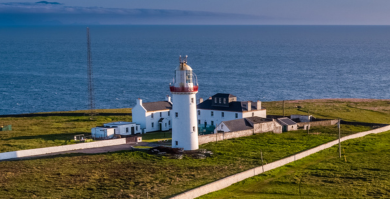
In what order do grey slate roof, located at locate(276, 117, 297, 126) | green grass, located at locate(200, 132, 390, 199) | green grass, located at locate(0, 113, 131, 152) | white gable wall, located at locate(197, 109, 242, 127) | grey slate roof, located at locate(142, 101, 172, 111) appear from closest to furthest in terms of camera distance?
green grass, located at locate(200, 132, 390, 199)
green grass, located at locate(0, 113, 131, 152)
grey slate roof, located at locate(142, 101, 172, 111)
white gable wall, located at locate(197, 109, 242, 127)
grey slate roof, located at locate(276, 117, 297, 126)

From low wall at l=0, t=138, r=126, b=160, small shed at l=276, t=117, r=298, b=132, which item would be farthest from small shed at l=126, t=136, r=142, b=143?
small shed at l=276, t=117, r=298, b=132

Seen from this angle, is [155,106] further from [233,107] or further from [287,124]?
[287,124]

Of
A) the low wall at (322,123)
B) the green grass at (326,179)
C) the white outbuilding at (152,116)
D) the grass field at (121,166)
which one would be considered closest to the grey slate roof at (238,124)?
the grass field at (121,166)

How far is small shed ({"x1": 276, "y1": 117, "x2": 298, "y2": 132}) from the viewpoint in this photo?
7262 centimetres

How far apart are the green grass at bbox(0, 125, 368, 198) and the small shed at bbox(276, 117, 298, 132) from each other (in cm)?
1158

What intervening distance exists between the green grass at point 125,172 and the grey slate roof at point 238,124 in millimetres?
5503

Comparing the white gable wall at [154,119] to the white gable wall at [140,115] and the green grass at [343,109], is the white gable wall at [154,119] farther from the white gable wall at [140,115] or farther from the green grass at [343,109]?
the green grass at [343,109]

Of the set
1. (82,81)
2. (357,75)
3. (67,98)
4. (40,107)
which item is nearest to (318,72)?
(357,75)

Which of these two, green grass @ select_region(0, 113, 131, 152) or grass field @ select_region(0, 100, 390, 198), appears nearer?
grass field @ select_region(0, 100, 390, 198)

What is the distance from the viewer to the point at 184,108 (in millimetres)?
56188

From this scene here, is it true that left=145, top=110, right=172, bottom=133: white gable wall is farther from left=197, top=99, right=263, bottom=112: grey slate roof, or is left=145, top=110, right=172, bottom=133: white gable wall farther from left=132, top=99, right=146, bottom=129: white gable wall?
left=197, top=99, right=263, bottom=112: grey slate roof

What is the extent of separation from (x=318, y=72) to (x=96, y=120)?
124117 millimetres

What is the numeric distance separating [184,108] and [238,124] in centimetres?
1346

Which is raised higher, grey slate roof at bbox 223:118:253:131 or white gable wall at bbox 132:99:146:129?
white gable wall at bbox 132:99:146:129
